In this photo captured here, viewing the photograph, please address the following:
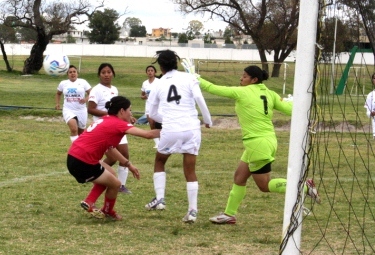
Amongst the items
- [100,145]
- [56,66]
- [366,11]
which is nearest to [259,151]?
[100,145]

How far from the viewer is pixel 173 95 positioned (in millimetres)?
8359

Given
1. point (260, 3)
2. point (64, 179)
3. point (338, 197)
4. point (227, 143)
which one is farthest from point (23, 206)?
point (260, 3)

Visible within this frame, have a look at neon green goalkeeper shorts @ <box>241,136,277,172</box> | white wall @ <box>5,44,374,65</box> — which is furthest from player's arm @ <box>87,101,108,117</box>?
white wall @ <box>5,44,374,65</box>

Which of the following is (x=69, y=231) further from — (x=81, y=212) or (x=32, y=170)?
(x=32, y=170)

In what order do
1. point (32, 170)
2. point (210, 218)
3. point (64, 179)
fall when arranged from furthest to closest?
1. point (32, 170)
2. point (64, 179)
3. point (210, 218)

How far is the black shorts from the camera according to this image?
812 centimetres

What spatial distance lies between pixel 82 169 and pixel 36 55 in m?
40.1

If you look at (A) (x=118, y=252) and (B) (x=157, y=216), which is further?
(B) (x=157, y=216)

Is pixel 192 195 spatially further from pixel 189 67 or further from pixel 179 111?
pixel 189 67

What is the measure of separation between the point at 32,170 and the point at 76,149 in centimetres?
442

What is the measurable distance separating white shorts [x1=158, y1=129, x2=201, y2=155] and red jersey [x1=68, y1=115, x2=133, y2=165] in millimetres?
499

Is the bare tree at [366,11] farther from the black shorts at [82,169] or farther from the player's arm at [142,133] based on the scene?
the black shorts at [82,169]

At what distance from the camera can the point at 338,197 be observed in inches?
413

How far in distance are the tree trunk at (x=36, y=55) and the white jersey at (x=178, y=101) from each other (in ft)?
127
